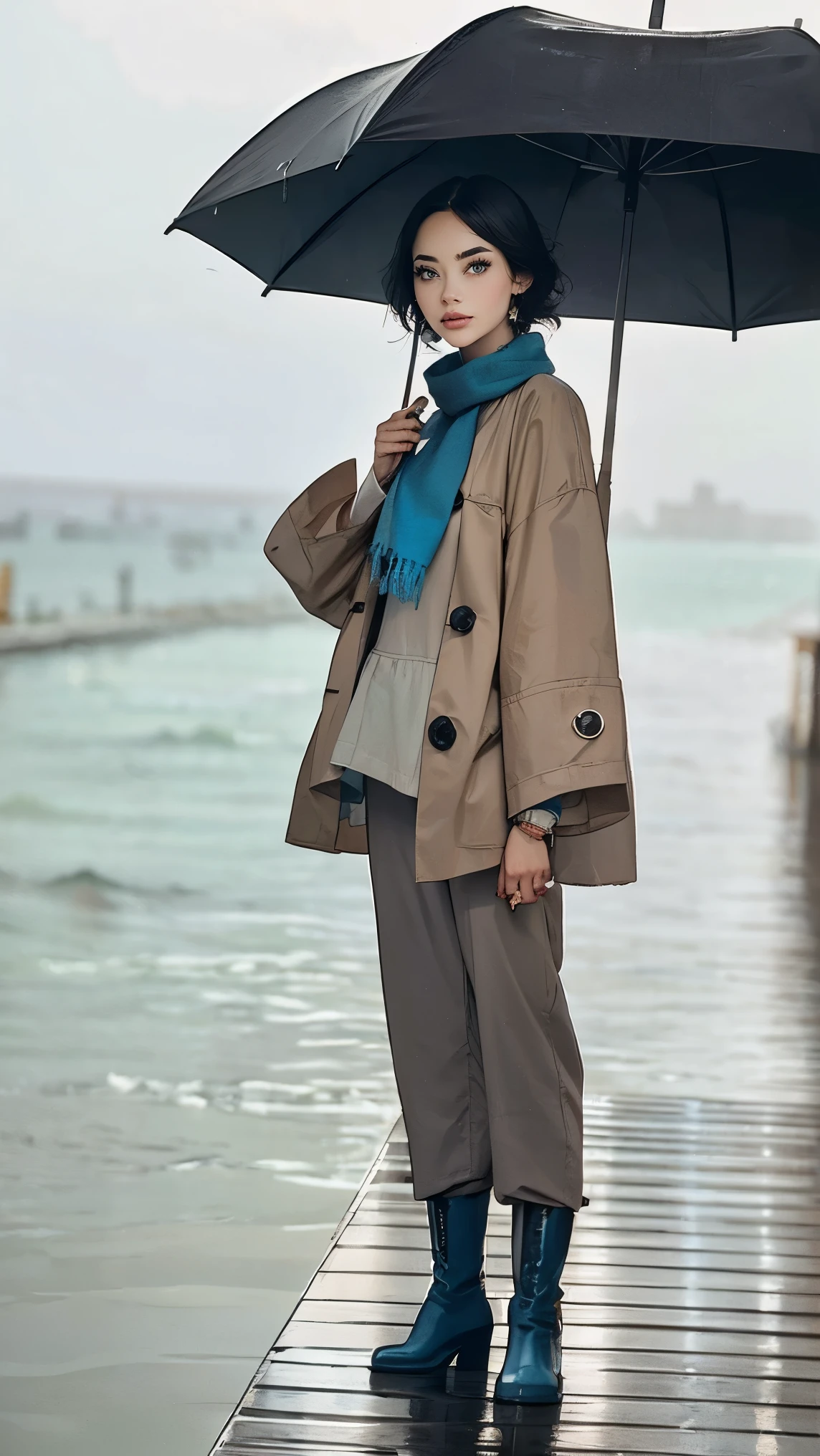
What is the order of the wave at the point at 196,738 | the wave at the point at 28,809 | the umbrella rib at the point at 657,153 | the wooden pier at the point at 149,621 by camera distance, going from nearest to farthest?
the umbrella rib at the point at 657,153 → the wave at the point at 28,809 → the wave at the point at 196,738 → the wooden pier at the point at 149,621

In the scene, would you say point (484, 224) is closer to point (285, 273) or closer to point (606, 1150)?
point (285, 273)

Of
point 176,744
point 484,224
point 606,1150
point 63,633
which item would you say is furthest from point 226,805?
point 63,633

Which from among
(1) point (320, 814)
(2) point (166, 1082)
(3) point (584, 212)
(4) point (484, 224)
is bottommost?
(2) point (166, 1082)

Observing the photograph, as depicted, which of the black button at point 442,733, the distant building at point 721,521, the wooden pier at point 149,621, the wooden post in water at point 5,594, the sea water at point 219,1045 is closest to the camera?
the black button at point 442,733

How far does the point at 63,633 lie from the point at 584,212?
30.2 meters

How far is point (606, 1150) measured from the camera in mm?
2613

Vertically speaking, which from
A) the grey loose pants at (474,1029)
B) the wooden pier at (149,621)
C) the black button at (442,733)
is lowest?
the grey loose pants at (474,1029)

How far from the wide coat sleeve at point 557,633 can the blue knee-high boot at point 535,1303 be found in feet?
1.49

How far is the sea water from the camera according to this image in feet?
8.20

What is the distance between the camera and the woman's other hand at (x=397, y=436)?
1.70 m

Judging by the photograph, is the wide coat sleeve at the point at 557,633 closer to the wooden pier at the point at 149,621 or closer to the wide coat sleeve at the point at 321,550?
the wide coat sleeve at the point at 321,550

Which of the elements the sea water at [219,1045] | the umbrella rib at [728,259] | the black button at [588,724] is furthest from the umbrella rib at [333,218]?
the sea water at [219,1045]

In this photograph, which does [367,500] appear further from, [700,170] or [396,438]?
[700,170]

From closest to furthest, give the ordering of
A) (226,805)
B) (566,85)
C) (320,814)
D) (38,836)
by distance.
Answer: (566,85), (320,814), (38,836), (226,805)
